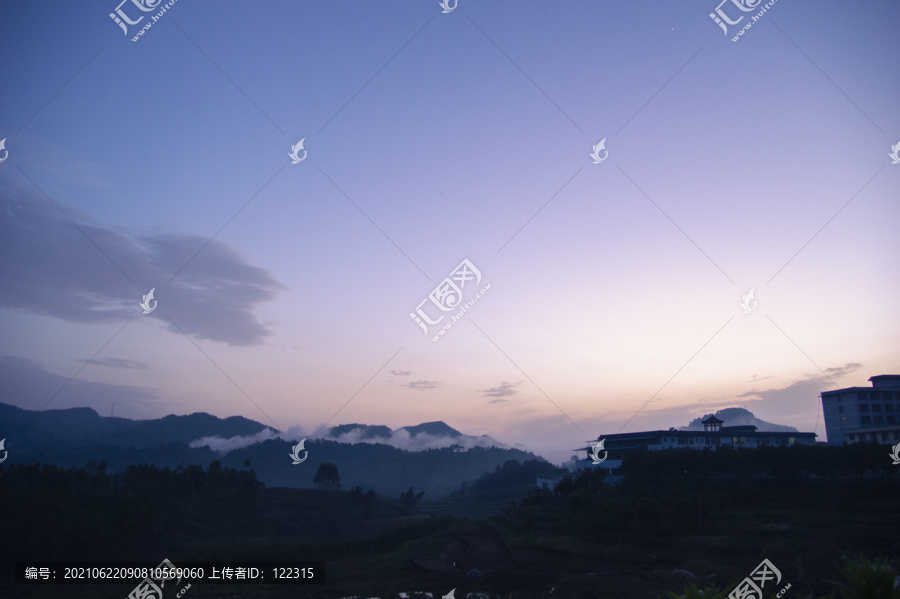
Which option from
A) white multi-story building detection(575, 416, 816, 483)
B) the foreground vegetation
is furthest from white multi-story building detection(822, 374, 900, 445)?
the foreground vegetation

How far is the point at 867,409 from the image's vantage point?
55.5 metres

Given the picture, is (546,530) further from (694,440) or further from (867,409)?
(867,409)

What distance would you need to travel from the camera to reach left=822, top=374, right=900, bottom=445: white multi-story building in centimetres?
5499

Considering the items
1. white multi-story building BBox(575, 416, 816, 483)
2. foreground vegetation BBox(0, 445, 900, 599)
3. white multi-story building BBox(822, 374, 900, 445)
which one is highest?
white multi-story building BBox(822, 374, 900, 445)

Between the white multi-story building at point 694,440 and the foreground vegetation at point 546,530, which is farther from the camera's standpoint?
the white multi-story building at point 694,440

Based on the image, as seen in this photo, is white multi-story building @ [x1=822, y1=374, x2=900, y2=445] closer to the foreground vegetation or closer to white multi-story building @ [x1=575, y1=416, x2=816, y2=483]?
white multi-story building @ [x1=575, y1=416, x2=816, y2=483]

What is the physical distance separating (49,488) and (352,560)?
108ft

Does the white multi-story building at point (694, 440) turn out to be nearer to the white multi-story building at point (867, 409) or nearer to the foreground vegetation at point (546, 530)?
the white multi-story building at point (867, 409)

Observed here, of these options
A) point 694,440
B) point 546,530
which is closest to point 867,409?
point 694,440

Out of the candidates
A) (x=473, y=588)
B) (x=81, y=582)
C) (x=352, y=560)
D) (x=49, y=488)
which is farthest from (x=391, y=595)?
(x=49, y=488)

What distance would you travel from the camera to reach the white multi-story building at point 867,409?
180 ft

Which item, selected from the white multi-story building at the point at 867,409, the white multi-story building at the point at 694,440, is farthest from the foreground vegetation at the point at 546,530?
the white multi-story building at the point at 867,409

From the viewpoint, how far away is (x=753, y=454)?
45.3 meters

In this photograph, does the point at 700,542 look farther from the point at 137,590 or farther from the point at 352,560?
the point at 137,590
